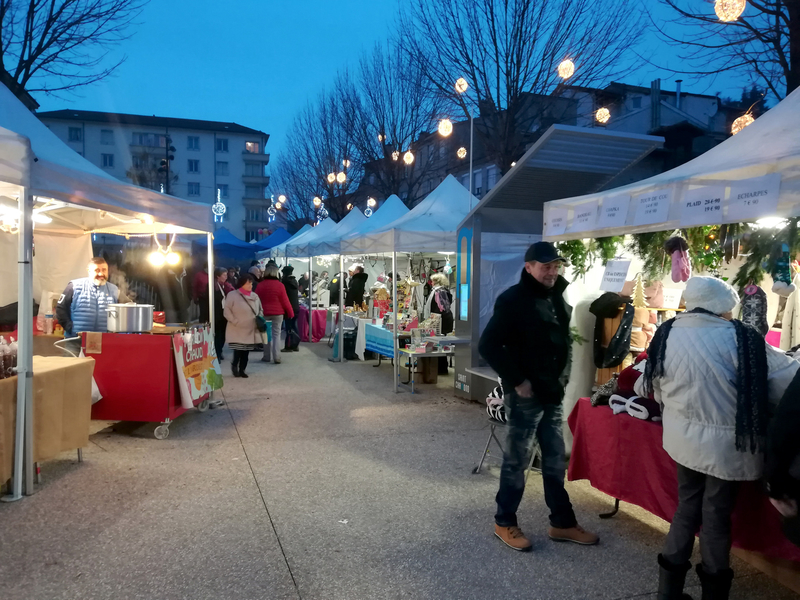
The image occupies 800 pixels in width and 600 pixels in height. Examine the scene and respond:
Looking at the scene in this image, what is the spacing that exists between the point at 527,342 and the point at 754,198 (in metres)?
1.70

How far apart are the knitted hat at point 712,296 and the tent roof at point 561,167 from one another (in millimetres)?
3314

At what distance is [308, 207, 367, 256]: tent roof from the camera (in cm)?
1141

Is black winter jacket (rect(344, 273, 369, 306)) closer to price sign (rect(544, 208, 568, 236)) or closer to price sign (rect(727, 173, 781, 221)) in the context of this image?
price sign (rect(544, 208, 568, 236))

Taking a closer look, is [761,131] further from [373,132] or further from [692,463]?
[373,132]

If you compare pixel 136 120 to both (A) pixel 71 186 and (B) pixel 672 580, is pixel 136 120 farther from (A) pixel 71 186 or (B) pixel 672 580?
(B) pixel 672 580

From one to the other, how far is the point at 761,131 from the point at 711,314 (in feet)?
7.19

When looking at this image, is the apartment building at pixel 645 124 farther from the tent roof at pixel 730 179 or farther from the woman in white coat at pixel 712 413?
the woman in white coat at pixel 712 413

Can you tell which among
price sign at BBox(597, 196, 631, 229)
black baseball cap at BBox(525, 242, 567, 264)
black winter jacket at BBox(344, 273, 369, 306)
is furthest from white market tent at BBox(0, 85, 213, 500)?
black winter jacket at BBox(344, 273, 369, 306)

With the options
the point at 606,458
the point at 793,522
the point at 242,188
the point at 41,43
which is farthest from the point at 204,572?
the point at 242,188

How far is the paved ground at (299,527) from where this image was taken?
2994 mm

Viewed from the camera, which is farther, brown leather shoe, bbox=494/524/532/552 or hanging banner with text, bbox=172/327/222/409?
hanging banner with text, bbox=172/327/222/409

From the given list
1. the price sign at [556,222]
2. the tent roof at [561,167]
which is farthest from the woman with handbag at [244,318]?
the price sign at [556,222]

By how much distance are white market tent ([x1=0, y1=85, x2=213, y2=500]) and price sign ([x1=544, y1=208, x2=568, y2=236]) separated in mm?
4001

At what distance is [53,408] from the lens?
447 centimetres
